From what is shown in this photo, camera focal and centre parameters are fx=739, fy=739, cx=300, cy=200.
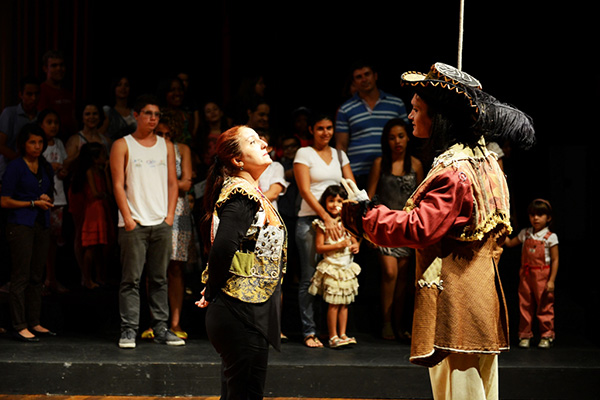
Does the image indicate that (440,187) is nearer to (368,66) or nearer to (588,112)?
(368,66)

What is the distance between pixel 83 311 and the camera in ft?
16.4

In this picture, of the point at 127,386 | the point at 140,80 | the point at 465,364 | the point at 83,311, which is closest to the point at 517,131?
the point at 465,364

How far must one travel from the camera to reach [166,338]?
464 centimetres

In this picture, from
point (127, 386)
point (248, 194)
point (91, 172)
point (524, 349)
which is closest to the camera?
point (248, 194)

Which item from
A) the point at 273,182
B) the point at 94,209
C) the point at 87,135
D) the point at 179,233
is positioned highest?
the point at 87,135

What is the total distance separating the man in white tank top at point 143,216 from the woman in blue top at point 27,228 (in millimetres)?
546

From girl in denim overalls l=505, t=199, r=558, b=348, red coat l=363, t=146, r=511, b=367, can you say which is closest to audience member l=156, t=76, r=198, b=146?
girl in denim overalls l=505, t=199, r=558, b=348

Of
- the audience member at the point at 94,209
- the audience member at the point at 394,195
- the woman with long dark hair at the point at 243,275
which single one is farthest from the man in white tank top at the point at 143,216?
the woman with long dark hair at the point at 243,275

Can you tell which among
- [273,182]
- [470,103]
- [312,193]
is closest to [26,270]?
[273,182]

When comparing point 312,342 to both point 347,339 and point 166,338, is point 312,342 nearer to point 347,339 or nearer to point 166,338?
point 347,339

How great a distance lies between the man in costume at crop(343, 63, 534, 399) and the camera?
2486 millimetres

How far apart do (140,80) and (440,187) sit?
18.1ft

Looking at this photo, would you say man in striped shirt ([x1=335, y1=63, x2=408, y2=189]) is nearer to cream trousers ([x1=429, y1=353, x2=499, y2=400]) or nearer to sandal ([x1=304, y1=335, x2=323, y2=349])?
sandal ([x1=304, y1=335, x2=323, y2=349])

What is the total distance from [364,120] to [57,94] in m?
2.47
